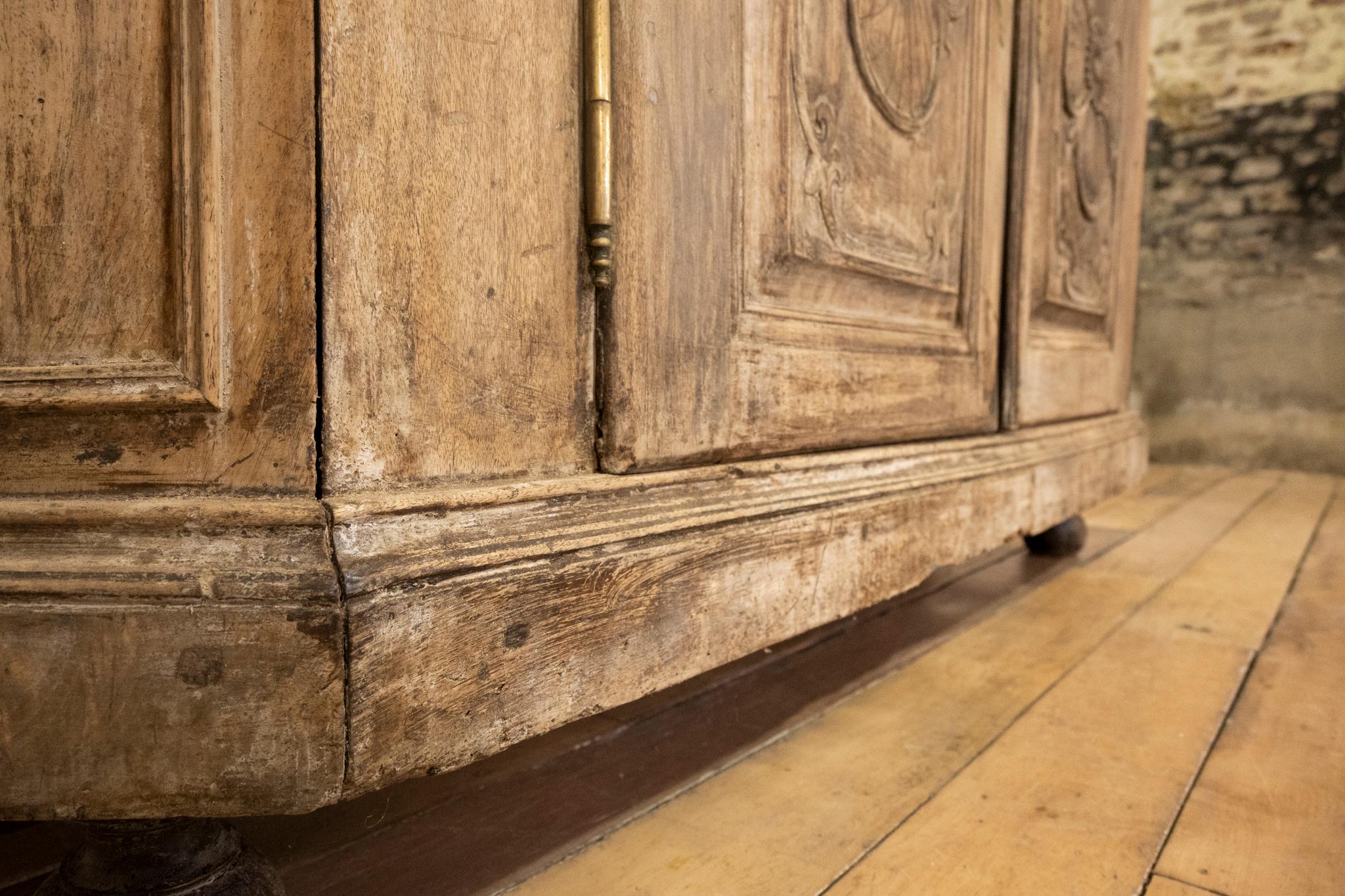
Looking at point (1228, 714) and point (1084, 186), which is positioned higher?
point (1084, 186)

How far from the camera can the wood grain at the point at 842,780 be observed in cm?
70

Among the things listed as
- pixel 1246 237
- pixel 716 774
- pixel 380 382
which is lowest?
pixel 716 774

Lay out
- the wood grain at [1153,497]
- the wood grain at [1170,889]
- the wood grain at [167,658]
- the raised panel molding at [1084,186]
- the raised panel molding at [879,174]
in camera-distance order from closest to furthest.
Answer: the wood grain at [167,658] < the wood grain at [1170,889] < the raised panel molding at [879,174] < the raised panel molding at [1084,186] < the wood grain at [1153,497]

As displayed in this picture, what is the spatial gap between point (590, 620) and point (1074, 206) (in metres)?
1.42

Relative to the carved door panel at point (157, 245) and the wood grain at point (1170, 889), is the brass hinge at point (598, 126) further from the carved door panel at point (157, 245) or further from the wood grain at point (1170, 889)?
the wood grain at point (1170, 889)

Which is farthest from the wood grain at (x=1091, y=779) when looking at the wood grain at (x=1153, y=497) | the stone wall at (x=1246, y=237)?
the stone wall at (x=1246, y=237)

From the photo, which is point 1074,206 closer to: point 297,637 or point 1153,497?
point 297,637

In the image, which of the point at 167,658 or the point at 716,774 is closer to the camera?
the point at 167,658

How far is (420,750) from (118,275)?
358 millimetres

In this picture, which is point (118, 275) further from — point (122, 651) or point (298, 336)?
point (122, 651)

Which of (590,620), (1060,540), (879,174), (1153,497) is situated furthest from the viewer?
(1153,497)

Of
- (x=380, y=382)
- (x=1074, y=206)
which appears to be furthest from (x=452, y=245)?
(x=1074, y=206)

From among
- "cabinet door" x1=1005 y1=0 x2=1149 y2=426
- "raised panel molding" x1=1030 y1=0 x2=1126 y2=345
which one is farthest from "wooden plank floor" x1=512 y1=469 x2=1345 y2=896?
"raised panel molding" x1=1030 y1=0 x2=1126 y2=345

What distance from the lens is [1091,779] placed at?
0.88 m
